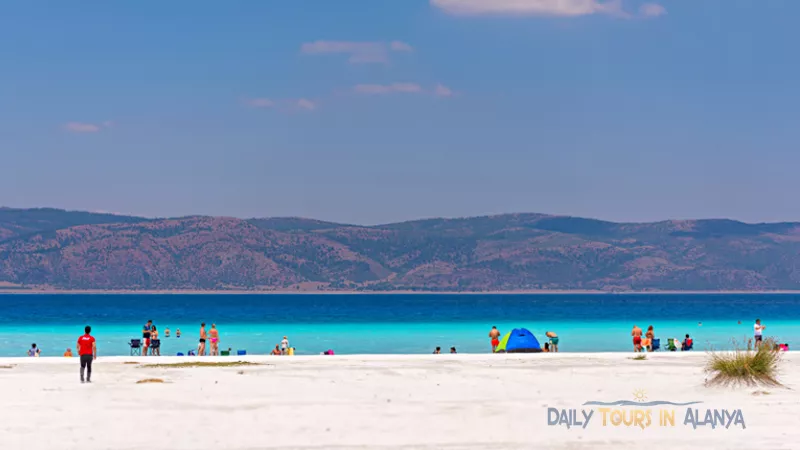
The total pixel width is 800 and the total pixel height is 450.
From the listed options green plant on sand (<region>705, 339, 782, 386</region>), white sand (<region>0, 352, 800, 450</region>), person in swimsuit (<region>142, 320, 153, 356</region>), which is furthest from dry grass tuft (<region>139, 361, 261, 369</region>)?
green plant on sand (<region>705, 339, 782, 386</region>)

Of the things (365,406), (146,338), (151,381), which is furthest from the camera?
(146,338)

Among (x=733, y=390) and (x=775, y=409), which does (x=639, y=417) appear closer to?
(x=775, y=409)

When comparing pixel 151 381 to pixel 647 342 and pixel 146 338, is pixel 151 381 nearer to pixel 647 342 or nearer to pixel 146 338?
pixel 146 338

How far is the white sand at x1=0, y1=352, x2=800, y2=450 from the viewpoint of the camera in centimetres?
1525

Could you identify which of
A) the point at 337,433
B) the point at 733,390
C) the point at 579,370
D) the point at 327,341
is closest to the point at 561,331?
the point at 327,341

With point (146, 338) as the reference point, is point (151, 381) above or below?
below

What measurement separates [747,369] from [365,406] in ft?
25.5

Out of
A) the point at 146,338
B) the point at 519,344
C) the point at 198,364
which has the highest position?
the point at 519,344

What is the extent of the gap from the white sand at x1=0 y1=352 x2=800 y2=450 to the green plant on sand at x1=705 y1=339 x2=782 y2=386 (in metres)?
0.35

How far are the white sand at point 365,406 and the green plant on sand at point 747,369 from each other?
13.9 inches

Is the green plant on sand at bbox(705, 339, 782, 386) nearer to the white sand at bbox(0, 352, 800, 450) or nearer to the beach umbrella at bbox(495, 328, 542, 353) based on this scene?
the white sand at bbox(0, 352, 800, 450)

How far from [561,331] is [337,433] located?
7960 cm

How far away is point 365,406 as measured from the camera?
19.6 meters

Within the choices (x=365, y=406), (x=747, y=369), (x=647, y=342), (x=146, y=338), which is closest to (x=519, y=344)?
(x=647, y=342)
